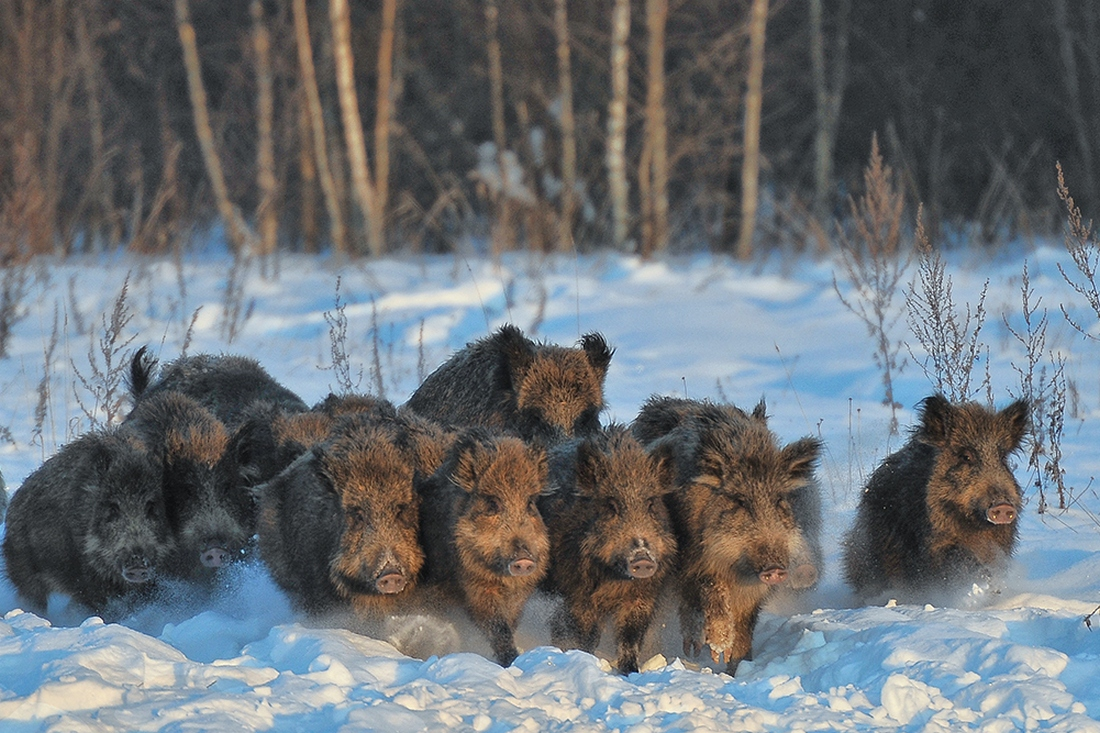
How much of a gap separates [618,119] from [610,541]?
1377 cm

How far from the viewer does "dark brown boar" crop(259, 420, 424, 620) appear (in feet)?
18.2

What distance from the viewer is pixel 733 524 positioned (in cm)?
565

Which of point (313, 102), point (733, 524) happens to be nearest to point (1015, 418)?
point (733, 524)

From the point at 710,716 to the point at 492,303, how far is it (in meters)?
11.2

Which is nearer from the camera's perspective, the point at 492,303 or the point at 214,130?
the point at 492,303

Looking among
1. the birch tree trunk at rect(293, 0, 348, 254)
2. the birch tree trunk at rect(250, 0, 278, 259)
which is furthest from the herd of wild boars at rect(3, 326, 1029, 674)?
the birch tree trunk at rect(293, 0, 348, 254)

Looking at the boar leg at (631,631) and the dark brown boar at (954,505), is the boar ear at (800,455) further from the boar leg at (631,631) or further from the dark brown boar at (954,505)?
the dark brown boar at (954,505)

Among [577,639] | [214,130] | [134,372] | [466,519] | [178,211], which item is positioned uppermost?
[214,130]

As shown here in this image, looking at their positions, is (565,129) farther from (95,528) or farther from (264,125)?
(95,528)

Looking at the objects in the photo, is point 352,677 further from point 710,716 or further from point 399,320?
point 399,320

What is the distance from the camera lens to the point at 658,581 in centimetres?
570

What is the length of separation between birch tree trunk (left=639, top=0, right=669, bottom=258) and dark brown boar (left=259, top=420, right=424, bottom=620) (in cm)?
1339

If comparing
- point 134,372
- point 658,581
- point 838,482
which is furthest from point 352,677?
point 838,482

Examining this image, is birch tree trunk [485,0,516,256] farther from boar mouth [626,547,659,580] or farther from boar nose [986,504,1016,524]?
boar mouth [626,547,659,580]
